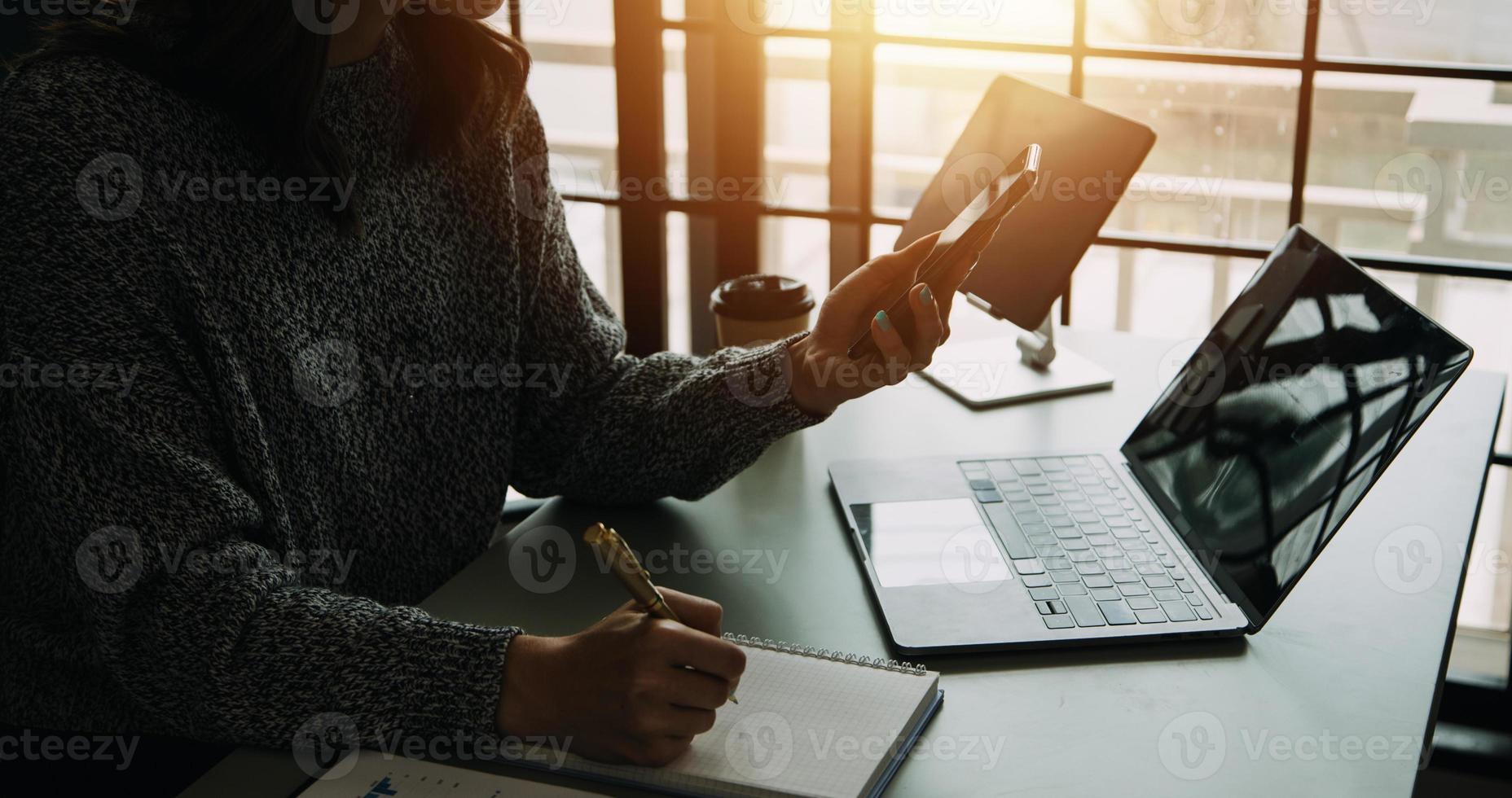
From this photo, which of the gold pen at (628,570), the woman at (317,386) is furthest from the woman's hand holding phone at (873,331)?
the gold pen at (628,570)

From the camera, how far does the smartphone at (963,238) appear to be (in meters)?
1.10

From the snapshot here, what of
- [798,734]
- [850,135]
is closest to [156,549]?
[798,734]

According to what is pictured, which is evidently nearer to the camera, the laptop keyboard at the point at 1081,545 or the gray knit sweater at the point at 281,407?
the gray knit sweater at the point at 281,407

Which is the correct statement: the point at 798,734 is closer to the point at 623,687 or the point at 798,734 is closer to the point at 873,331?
the point at 623,687

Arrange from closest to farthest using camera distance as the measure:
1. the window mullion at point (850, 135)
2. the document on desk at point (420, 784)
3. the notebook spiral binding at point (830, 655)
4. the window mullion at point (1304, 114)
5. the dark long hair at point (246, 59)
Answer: the document on desk at point (420, 784)
the notebook spiral binding at point (830, 655)
the dark long hair at point (246, 59)
the window mullion at point (1304, 114)
the window mullion at point (850, 135)

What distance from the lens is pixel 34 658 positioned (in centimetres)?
104

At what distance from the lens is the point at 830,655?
37.0 inches

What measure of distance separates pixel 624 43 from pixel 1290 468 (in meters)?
1.37

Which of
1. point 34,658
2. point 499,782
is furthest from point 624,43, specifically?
point 499,782

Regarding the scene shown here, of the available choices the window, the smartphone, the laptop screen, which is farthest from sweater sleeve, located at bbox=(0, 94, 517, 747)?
the window

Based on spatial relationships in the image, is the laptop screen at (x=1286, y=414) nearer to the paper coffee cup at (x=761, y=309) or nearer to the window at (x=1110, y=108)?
the paper coffee cup at (x=761, y=309)

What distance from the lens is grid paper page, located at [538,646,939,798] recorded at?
805mm

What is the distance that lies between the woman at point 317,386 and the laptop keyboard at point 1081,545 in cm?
16

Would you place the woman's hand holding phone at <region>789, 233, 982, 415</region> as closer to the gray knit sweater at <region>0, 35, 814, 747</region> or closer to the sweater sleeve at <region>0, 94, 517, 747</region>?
the gray knit sweater at <region>0, 35, 814, 747</region>
